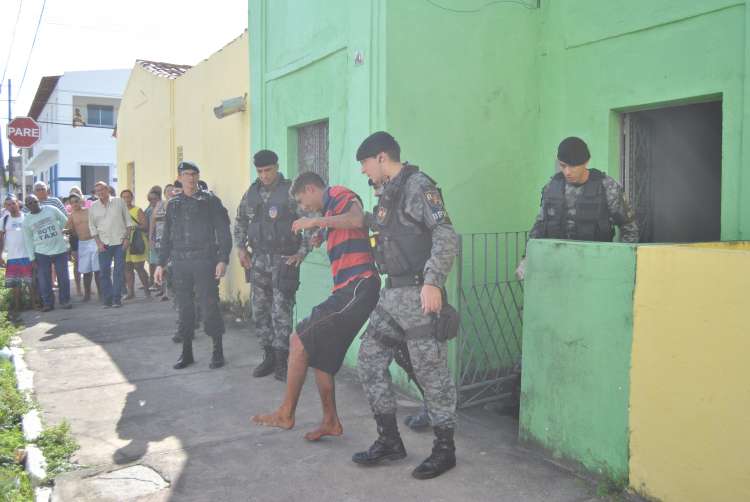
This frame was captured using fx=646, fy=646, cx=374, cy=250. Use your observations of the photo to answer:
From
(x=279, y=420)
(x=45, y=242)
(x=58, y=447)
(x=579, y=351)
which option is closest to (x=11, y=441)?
(x=58, y=447)

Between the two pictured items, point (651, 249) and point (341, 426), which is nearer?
point (651, 249)

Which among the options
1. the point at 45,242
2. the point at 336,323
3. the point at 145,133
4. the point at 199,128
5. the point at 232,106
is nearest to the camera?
the point at 336,323

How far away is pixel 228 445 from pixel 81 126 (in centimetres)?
3062

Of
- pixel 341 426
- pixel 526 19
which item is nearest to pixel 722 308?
pixel 341 426

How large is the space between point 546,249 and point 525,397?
882 millimetres

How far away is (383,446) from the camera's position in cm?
360

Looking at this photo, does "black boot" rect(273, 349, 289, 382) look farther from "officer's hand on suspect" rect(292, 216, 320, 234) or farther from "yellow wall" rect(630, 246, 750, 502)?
"yellow wall" rect(630, 246, 750, 502)

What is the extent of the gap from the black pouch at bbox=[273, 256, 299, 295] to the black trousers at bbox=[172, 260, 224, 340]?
781 mm

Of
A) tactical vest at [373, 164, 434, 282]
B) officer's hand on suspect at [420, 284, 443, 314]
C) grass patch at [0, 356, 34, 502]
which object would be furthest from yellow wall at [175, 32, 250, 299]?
officer's hand on suspect at [420, 284, 443, 314]

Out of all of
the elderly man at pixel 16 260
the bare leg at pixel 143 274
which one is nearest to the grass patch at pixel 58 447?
the elderly man at pixel 16 260

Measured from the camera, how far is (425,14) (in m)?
5.04

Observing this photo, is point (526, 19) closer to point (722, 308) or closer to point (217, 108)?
point (722, 308)

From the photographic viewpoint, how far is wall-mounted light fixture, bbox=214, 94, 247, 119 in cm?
801

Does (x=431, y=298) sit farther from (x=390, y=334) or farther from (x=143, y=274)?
(x=143, y=274)
